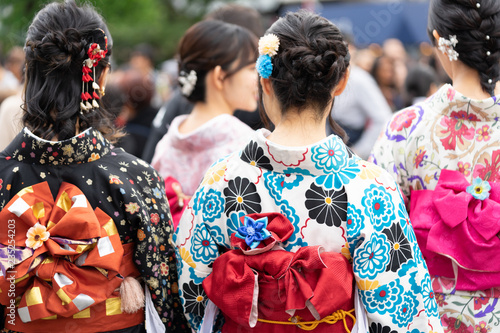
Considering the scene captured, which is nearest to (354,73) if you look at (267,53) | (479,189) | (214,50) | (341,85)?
(214,50)

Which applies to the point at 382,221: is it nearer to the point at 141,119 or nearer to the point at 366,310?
the point at 366,310

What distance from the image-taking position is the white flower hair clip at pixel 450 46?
2.40 meters

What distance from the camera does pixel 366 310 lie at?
2041 millimetres

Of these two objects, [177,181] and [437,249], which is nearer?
[437,249]

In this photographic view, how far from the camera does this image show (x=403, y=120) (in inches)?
103

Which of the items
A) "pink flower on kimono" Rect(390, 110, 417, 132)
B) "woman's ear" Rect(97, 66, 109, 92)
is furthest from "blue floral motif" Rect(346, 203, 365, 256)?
"woman's ear" Rect(97, 66, 109, 92)

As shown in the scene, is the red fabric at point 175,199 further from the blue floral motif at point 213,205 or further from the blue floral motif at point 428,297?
the blue floral motif at point 428,297

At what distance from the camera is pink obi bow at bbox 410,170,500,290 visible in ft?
7.49

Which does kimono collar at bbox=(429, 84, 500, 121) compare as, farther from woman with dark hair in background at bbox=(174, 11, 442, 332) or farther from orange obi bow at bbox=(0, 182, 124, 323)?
orange obi bow at bbox=(0, 182, 124, 323)

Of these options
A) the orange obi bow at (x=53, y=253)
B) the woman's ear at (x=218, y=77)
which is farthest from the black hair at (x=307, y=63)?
the woman's ear at (x=218, y=77)

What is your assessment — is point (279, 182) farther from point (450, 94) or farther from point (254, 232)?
point (450, 94)

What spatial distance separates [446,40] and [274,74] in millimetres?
869

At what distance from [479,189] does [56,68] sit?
5.91 feet

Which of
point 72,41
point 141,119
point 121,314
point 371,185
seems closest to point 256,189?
point 371,185
